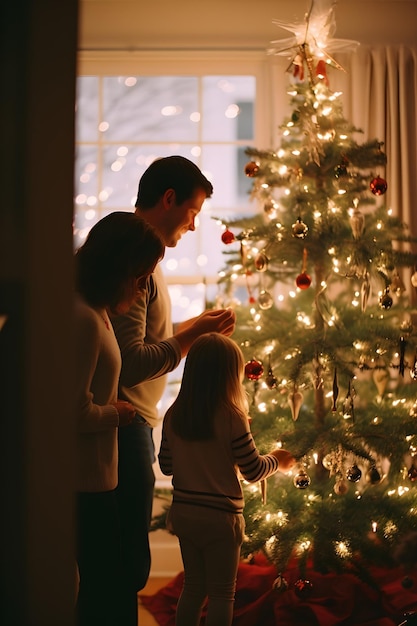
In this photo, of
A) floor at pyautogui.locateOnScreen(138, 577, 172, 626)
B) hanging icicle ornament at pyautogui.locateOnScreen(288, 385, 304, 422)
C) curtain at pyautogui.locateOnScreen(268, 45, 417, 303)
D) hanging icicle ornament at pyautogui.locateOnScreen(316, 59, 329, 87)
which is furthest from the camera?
curtain at pyautogui.locateOnScreen(268, 45, 417, 303)

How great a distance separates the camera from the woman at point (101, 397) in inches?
67.6

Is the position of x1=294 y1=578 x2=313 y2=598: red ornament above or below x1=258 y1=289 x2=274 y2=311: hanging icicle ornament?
below

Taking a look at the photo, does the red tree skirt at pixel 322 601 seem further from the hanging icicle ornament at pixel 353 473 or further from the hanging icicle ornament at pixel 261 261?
the hanging icicle ornament at pixel 261 261

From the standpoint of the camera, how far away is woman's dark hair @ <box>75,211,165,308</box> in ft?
5.92

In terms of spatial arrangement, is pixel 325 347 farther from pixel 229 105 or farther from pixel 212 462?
pixel 229 105

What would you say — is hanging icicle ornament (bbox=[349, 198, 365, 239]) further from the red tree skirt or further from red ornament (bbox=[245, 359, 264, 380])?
the red tree skirt

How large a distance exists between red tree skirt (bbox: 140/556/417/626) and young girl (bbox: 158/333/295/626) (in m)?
0.65

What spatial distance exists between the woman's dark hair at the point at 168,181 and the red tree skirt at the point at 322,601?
1426 mm

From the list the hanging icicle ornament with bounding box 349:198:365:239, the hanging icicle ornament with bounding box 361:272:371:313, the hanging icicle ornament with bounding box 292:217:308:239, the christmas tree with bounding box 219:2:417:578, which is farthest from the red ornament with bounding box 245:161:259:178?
the hanging icicle ornament with bounding box 361:272:371:313

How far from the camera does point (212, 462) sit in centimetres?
206

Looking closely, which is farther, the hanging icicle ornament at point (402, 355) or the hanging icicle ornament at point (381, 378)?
the hanging icicle ornament at point (381, 378)

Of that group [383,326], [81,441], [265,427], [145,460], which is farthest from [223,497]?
[383,326]

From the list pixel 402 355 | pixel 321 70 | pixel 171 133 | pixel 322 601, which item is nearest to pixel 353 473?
pixel 402 355

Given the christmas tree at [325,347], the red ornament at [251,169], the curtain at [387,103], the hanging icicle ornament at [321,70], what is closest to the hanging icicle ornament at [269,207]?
the christmas tree at [325,347]
